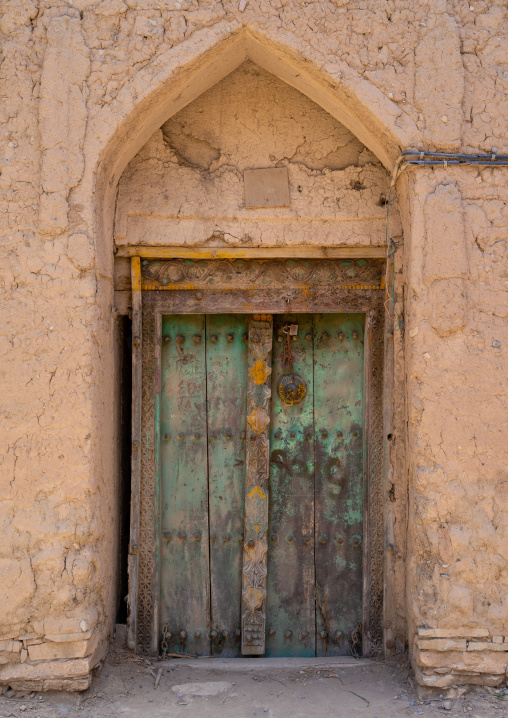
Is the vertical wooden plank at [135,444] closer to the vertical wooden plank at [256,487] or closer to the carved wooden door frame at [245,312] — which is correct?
the carved wooden door frame at [245,312]

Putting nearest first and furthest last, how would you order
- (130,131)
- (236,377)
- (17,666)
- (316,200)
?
1. (17,666)
2. (130,131)
3. (316,200)
4. (236,377)

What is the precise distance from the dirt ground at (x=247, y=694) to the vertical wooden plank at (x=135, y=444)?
26 centimetres

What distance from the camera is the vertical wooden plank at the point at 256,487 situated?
2867mm

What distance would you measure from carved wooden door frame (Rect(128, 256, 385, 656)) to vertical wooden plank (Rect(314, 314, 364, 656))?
3.3 inches

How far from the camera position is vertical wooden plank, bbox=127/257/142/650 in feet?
9.16

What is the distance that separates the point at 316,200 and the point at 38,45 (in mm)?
1268

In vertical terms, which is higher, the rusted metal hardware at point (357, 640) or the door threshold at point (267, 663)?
the rusted metal hardware at point (357, 640)

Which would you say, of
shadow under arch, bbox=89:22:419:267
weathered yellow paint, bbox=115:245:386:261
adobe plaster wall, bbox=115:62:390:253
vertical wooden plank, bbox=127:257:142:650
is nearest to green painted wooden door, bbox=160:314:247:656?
vertical wooden plank, bbox=127:257:142:650

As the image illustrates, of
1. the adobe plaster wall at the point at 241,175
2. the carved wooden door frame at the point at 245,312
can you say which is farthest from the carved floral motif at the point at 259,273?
the adobe plaster wall at the point at 241,175

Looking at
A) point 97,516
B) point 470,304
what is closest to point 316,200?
point 470,304

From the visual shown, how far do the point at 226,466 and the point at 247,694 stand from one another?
0.96 metres

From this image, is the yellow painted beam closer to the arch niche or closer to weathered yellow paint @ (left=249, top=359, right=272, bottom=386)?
the arch niche

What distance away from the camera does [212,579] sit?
293 centimetres

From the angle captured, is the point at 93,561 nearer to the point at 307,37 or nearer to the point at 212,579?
the point at 212,579
